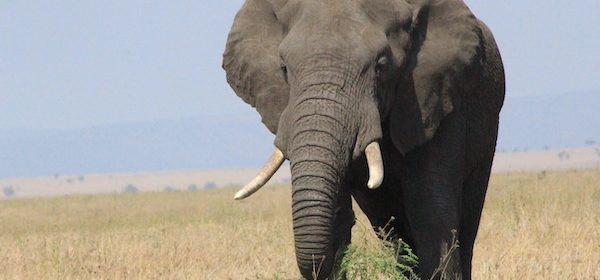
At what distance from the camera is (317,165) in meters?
6.82

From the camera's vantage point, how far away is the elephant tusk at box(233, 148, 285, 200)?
7.10 metres

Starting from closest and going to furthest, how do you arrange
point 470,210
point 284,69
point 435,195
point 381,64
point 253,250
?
1. point 381,64
2. point 284,69
3. point 435,195
4. point 470,210
5. point 253,250

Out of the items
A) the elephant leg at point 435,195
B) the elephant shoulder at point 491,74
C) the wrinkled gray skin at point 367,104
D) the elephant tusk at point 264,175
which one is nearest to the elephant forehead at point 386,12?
the wrinkled gray skin at point 367,104

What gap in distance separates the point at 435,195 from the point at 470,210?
1.59 meters

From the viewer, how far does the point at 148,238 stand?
1584 cm

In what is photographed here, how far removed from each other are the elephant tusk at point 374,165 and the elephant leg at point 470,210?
264 centimetres

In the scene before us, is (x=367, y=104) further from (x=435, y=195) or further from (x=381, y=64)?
(x=435, y=195)

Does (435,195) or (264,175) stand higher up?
(264,175)

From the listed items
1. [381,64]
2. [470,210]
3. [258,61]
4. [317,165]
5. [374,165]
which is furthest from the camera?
[470,210]

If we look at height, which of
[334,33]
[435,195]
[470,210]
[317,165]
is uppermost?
[334,33]

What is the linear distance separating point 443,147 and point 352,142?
1445 millimetres

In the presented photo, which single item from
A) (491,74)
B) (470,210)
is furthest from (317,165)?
(470,210)

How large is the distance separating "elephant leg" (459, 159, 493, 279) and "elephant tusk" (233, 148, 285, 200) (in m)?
2.65

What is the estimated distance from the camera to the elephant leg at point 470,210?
964 centimetres
